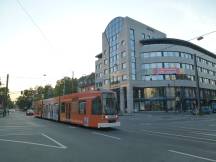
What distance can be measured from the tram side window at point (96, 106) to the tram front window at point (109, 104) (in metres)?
0.36

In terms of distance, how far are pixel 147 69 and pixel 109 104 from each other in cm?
4962

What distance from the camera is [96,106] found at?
1912cm

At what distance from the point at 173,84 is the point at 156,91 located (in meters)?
4.73

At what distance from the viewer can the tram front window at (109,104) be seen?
18.9 metres

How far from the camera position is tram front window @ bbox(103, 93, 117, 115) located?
18.9 metres

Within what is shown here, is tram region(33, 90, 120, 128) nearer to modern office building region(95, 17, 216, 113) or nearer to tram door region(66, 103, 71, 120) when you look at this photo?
tram door region(66, 103, 71, 120)

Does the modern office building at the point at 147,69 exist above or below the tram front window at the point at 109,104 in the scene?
above

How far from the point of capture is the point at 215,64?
306ft

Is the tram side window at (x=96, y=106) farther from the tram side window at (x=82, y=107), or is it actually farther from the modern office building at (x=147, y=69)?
the modern office building at (x=147, y=69)

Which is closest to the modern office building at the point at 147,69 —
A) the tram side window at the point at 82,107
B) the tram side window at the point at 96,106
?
the tram side window at the point at 82,107

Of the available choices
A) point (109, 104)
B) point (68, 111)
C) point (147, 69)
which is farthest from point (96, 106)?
point (147, 69)

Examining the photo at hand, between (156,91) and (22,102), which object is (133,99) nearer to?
(156,91)

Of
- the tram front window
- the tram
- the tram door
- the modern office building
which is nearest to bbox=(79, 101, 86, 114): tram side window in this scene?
the tram

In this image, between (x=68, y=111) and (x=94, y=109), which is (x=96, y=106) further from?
(x=68, y=111)
